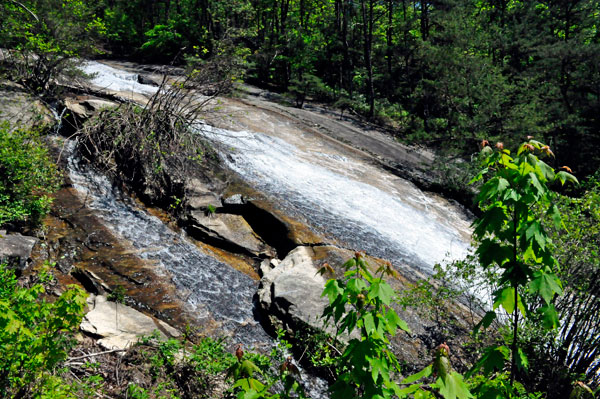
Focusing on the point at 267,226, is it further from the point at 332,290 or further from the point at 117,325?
the point at 332,290

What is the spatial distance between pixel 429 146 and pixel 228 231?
1281 cm

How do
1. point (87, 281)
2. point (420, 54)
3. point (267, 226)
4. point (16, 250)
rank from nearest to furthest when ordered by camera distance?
point (16, 250), point (87, 281), point (267, 226), point (420, 54)

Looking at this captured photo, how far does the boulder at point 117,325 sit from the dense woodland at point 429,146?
39 cm

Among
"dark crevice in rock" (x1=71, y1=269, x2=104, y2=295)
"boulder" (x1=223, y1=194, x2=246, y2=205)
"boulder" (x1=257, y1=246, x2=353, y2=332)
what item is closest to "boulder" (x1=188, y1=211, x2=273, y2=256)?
"boulder" (x1=223, y1=194, x2=246, y2=205)

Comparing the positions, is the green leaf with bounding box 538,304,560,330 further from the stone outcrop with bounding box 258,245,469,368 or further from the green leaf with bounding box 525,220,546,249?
the stone outcrop with bounding box 258,245,469,368

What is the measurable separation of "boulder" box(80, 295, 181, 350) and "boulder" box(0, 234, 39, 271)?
111 centimetres

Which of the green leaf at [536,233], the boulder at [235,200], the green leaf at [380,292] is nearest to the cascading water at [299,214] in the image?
the boulder at [235,200]

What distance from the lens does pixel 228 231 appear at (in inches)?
326

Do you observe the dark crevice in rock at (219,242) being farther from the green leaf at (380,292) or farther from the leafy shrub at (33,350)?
the green leaf at (380,292)

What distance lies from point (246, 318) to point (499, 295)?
15.7 ft

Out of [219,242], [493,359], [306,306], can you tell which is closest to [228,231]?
[219,242]

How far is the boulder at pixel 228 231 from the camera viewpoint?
8.05m

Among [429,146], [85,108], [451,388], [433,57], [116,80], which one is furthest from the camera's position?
[433,57]

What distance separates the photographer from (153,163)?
29.2ft
